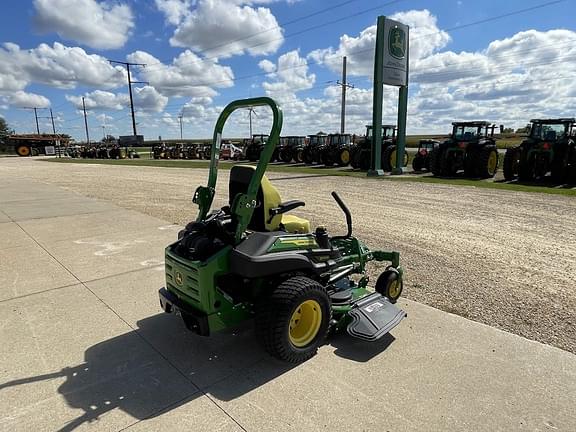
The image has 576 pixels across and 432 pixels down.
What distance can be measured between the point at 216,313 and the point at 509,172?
14636mm

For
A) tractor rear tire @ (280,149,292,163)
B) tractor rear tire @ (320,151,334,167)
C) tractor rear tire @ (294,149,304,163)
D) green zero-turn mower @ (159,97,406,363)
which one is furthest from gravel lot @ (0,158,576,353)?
tractor rear tire @ (280,149,292,163)

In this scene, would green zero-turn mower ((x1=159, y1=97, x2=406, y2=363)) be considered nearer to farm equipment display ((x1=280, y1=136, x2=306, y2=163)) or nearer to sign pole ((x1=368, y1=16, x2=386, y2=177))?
sign pole ((x1=368, y1=16, x2=386, y2=177))

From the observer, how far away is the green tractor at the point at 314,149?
76.5 feet

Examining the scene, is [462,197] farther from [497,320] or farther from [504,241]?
[497,320]

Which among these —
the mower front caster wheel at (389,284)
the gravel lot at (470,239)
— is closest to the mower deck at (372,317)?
the mower front caster wheel at (389,284)

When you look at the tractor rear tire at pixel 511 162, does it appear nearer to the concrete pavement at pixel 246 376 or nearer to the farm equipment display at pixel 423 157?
the farm equipment display at pixel 423 157

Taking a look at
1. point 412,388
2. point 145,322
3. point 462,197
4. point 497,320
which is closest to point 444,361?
point 412,388

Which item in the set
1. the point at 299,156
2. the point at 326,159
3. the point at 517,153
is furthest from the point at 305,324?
the point at 299,156

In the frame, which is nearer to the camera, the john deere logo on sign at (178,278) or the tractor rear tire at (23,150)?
the john deere logo on sign at (178,278)

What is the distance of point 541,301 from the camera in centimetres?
368

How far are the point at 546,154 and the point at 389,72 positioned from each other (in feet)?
23.2

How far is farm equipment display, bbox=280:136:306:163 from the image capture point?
2489 centimetres

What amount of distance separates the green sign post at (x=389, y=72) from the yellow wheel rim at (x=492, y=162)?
3758mm

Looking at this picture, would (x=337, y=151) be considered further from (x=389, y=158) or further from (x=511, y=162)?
(x=511, y=162)
